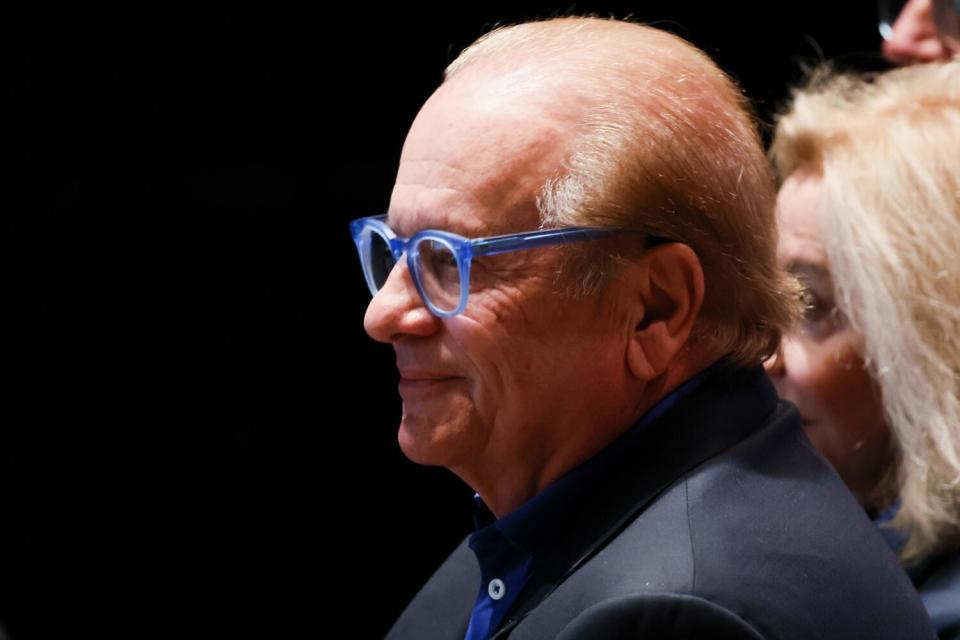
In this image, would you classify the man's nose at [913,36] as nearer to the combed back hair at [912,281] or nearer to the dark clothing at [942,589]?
the combed back hair at [912,281]

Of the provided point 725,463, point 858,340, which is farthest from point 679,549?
point 858,340

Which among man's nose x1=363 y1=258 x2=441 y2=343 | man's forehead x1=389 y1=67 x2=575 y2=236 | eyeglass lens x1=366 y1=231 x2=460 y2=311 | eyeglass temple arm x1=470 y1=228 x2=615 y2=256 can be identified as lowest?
man's nose x1=363 y1=258 x2=441 y2=343

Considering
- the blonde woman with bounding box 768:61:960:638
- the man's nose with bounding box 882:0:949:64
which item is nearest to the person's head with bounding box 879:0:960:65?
the man's nose with bounding box 882:0:949:64

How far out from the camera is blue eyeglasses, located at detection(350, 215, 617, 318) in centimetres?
128

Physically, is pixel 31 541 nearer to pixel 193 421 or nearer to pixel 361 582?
pixel 193 421

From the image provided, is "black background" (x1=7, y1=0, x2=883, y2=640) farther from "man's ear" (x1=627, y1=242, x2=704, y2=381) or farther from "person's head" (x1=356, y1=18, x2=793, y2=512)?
"man's ear" (x1=627, y1=242, x2=704, y2=381)

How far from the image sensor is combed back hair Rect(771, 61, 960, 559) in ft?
5.53

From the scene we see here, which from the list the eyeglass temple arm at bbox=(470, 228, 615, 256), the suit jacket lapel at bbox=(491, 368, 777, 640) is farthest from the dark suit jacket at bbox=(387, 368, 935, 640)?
the eyeglass temple arm at bbox=(470, 228, 615, 256)

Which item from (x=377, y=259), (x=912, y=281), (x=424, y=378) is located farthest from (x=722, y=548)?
(x=912, y=281)

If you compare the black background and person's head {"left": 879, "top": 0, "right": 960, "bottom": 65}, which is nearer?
person's head {"left": 879, "top": 0, "right": 960, "bottom": 65}

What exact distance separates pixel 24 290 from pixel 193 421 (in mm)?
495

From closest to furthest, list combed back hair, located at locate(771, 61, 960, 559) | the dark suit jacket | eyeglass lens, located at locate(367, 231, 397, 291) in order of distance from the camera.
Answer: the dark suit jacket → eyeglass lens, located at locate(367, 231, 397, 291) → combed back hair, located at locate(771, 61, 960, 559)

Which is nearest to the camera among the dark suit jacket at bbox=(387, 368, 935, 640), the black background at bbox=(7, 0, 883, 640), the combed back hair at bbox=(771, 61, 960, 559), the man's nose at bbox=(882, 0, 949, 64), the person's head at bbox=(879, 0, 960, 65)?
the dark suit jacket at bbox=(387, 368, 935, 640)

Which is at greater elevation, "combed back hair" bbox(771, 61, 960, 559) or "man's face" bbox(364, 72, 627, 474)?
"man's face" bbox(364, 72, 627, 474)
